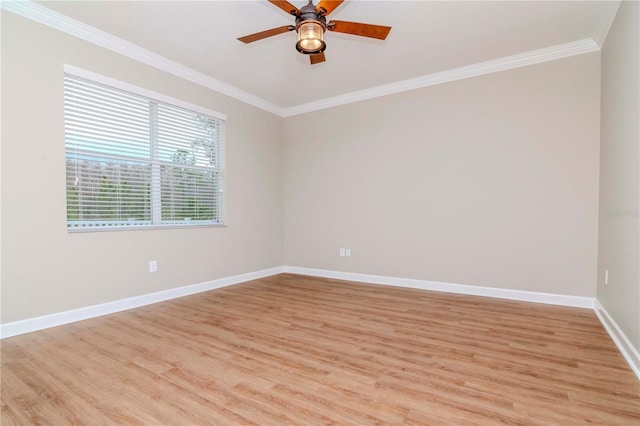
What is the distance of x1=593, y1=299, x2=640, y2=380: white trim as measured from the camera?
1915 mm

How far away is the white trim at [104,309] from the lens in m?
2.53

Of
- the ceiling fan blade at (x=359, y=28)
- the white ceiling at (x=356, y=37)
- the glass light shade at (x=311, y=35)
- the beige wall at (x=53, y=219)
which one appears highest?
the white ceiling at (x=356, y=37)

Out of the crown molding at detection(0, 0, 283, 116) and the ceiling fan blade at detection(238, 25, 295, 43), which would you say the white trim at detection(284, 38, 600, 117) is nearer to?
the crown molding at detection(0, 0, 283, 116)

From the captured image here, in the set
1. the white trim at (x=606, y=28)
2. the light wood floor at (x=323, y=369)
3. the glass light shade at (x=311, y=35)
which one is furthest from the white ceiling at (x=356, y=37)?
the light wood floor at (x=323, y=369)

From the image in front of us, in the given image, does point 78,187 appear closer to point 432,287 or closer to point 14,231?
point 14,231

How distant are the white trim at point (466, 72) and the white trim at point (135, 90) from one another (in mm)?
1630

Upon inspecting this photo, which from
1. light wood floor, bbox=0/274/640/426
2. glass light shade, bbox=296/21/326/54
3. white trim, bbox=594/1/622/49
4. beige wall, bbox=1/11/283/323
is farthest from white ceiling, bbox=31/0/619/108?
light wood floor, bbox=0/274/640/426

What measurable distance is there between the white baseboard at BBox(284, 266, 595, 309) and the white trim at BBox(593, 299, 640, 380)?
263 millimetres

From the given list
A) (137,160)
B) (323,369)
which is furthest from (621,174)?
(137,160)

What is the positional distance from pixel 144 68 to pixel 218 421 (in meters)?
3.48

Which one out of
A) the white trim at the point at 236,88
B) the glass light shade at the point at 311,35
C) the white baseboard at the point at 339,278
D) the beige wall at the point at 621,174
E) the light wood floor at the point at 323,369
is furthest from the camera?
the white trim at the point at 236,88

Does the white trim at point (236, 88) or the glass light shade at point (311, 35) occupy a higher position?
the white trim at point (236, 88)

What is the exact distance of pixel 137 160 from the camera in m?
Result: 3.33

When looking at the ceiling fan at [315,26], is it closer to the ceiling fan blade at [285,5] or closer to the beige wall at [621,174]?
the ceiling fan blade at [285,5]
